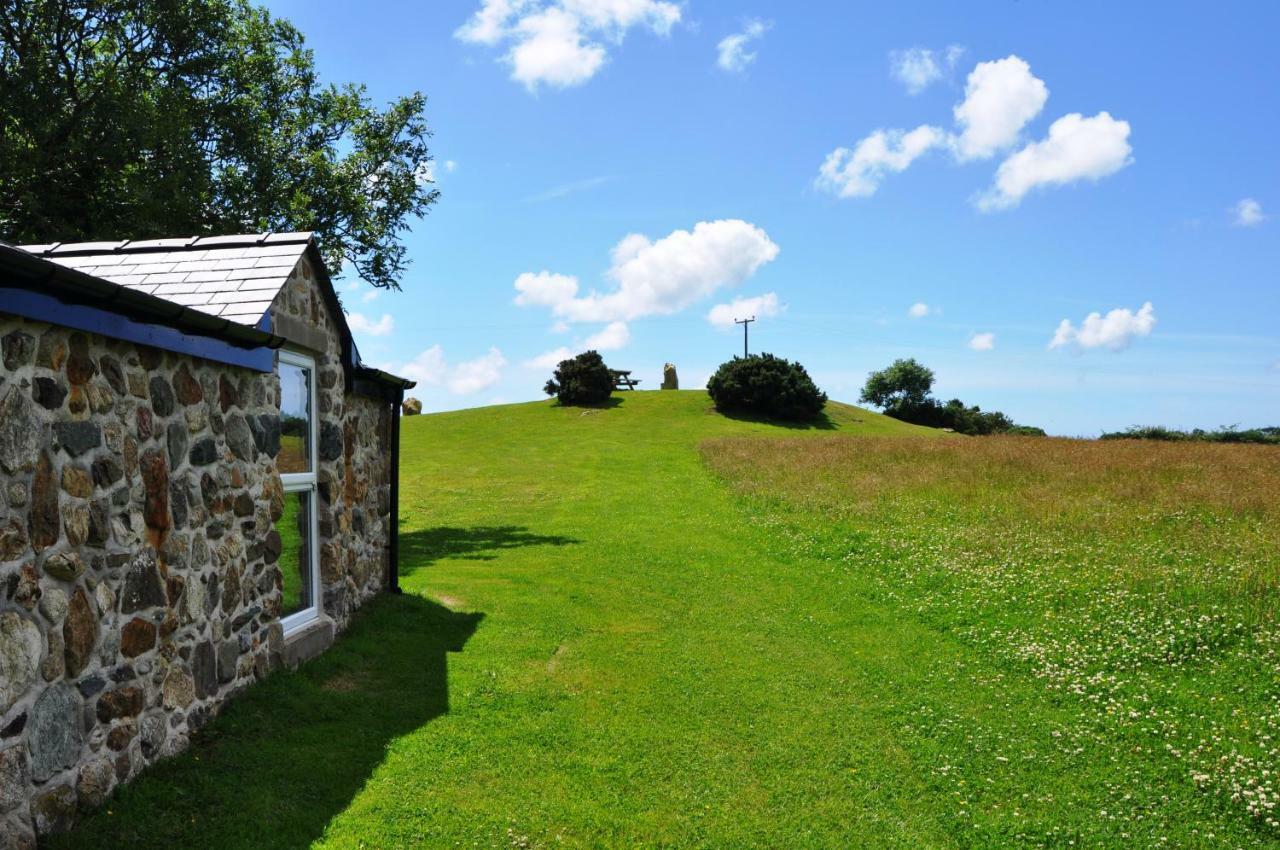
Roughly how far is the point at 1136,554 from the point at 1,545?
13772 millimetres

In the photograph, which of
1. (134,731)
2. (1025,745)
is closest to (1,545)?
(134,731)

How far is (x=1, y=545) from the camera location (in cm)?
443

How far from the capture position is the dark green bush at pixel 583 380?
4791cm

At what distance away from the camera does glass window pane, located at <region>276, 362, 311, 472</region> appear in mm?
8195

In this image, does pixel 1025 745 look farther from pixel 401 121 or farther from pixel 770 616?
pixel 401 121

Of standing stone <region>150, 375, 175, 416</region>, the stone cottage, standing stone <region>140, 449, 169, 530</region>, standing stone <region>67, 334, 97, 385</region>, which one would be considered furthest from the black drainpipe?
standing stone <region>67, 334, 97, 385</region>

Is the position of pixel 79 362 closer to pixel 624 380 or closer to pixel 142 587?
pixel 142 587

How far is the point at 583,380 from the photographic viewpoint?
47.9m

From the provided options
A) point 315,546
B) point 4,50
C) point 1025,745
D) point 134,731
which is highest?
point 4,50

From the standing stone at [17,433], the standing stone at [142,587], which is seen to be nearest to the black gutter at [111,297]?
the standing stone at [17,433]

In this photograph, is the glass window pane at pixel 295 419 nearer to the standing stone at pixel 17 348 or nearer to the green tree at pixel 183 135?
the standing stone at pixel 17 348

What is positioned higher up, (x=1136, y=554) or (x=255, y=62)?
(x=255, y=62)

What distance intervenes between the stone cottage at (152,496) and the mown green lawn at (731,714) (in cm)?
50

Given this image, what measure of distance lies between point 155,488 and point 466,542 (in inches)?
496
